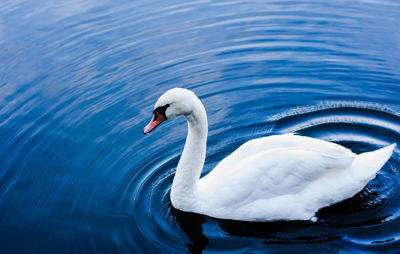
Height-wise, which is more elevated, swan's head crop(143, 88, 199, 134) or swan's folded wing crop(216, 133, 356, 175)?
swan's head crop(143, 88, 199, 134)

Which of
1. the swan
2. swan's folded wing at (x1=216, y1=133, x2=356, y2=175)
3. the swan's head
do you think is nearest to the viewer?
the swan's head

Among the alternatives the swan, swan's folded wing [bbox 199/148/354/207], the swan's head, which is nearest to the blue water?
the swan

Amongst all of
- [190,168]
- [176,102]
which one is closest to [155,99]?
[190,168]

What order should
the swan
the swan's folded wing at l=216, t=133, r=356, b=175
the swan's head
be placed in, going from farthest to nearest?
the swan's folded wing at l=216, t=133, r=356, b=175, the swan, the swan's head

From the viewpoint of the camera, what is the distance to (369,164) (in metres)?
5.77

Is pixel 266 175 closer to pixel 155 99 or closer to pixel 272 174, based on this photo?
pixel 272 174

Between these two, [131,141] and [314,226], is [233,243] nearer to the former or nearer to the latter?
[314,226]

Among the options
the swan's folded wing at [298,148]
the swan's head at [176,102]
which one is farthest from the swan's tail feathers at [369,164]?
the swan's head at [176,102]

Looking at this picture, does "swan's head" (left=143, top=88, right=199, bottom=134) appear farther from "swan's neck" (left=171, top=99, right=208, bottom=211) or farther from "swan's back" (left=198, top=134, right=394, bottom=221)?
"swan's back" (left=198, top=134, right=394, bottom=221)

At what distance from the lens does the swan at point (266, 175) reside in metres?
5.50

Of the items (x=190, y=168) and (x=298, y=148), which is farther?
(x=190, y=168)

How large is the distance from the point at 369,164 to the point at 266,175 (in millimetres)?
1430

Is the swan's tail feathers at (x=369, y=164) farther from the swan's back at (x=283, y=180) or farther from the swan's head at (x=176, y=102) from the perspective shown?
the swan's head at (x=176, y=102)

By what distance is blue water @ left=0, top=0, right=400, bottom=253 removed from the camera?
225 inches
